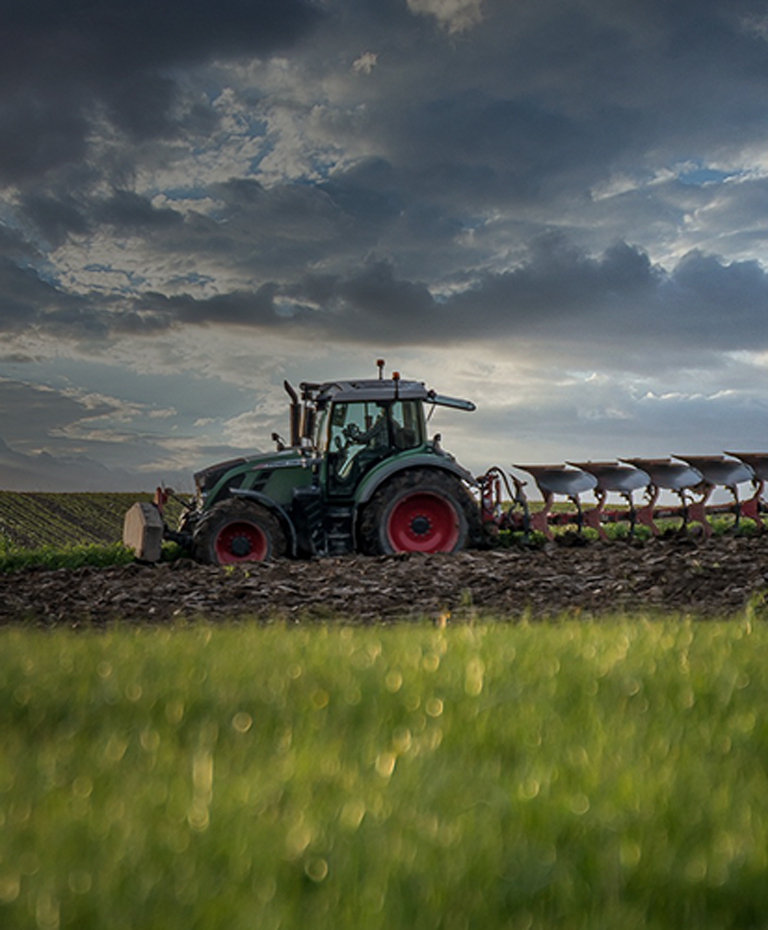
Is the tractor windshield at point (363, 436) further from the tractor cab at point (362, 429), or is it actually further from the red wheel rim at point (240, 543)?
the red wheel rim at point (240, 543)

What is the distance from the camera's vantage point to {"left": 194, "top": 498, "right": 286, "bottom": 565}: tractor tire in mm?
16172

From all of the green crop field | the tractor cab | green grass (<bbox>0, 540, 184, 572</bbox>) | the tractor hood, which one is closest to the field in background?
the green crop field

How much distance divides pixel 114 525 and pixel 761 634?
24434 mm

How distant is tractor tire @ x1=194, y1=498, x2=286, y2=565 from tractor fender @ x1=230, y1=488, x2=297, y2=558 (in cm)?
12

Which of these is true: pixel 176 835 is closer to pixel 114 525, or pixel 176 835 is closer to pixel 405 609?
pixel 405 609

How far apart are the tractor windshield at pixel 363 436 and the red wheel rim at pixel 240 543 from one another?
4.60 ft

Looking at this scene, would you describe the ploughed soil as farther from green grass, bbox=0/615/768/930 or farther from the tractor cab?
green grass, bbox=0/615/768/930

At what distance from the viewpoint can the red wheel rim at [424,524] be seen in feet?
54.4

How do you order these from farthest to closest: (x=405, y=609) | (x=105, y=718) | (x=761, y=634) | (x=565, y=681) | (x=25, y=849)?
1. (x=405, y=609)
2. (x=761, y=634)
3. (x=565, y=681)
4. (x=105, y=718)
5. (x=25, y=849)

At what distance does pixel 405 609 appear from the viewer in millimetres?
12156

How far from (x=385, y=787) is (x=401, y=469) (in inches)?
485

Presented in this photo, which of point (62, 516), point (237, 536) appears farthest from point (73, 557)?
point (62, 516)

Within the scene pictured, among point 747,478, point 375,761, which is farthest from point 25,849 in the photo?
point 747,478

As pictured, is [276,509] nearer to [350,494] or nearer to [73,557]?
[350,494]
